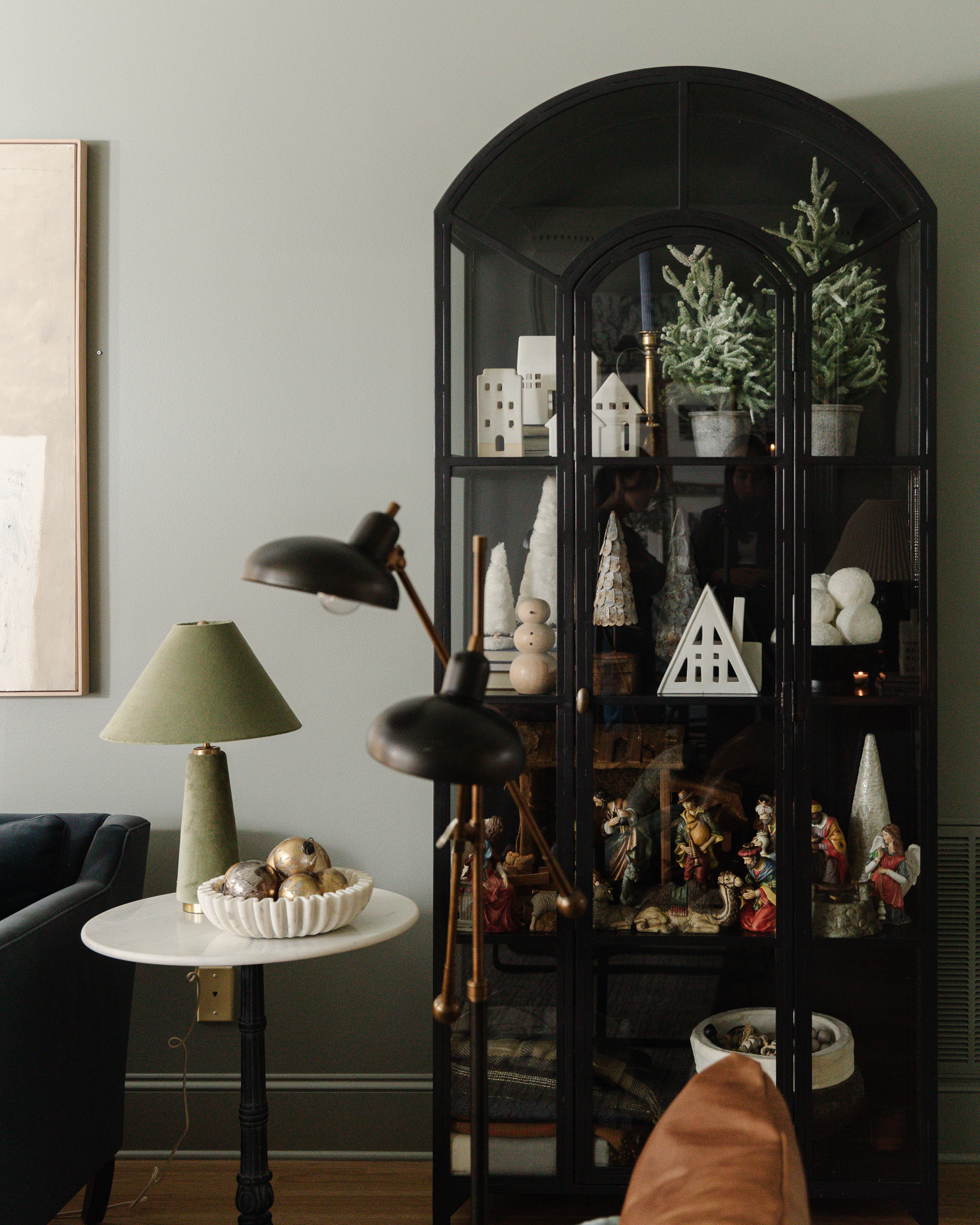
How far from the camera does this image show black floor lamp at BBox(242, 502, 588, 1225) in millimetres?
906

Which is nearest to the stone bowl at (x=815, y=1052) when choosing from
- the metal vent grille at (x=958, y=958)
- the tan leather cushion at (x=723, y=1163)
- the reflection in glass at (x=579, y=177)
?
the metal vent grille at (x=958, y=958)

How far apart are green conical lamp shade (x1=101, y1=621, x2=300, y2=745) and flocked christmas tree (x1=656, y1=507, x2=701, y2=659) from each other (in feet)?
2.42

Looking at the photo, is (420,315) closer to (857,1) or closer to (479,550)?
(857,1)

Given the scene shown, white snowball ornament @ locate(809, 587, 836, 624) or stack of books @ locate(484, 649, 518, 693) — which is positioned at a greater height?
white snowball ornament @ locate(809, 587, 836, 624)

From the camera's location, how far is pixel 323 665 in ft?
7.68

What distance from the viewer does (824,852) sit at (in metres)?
1.99

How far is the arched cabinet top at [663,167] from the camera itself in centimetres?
195

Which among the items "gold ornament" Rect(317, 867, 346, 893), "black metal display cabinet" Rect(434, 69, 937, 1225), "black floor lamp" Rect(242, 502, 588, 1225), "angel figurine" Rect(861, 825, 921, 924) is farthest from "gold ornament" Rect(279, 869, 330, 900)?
"angel figurine" Rect(861, 825, 921, 924)

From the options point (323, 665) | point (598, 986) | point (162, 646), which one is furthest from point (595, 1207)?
point (162, 646)

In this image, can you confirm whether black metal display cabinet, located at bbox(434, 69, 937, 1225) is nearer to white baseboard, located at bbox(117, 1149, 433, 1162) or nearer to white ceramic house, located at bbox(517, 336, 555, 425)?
white ceramic house, located at bbox(517, 336, 555, 425)

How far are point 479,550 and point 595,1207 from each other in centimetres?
163

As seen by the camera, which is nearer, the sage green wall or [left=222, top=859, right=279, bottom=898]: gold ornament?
[left=222, top=859, right=279, bottom=898]: gold ornament

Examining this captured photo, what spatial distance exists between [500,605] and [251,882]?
0.69 meters

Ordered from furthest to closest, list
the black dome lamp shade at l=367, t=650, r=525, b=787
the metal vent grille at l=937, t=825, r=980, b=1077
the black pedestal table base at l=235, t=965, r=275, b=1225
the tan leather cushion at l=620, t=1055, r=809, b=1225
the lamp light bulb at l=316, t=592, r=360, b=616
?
the metal vent grille at l=937, t=825, r=980, b=1077, the black pedestal table base at l=235, t=965, r=275, b=1225, the lamp light bulb at l=316, t=592, r=360, b=616, the black dome lamp shade at l=367, t=650, r=525, b=787, the tan leather cushion at l=620, t=1055, r=809, b=1225
